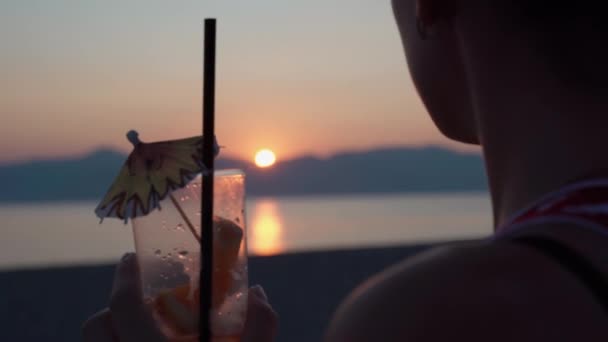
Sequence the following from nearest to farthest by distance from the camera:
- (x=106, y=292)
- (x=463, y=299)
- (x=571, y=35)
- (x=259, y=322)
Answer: (x=463, y=299) → (x=571, y=35) → (x=259, y=322) → (x=106, y=292)

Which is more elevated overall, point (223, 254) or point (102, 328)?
point (223, 254)

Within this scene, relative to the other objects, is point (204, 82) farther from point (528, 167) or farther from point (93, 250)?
point (93, 250)

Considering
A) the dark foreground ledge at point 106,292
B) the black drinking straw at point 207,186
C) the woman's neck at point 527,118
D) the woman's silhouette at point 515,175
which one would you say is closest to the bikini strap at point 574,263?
the woman's silhouette at point 515,175

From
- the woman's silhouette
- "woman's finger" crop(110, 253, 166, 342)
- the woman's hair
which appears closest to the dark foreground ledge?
"woman's finger" crop(110, 253, 166, 342)

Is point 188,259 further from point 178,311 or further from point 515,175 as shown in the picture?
point 515,175

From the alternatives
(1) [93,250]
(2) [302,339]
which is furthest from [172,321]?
(1) [93,250]

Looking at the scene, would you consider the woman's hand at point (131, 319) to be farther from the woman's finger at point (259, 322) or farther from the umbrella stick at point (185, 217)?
the umbrella stick at point (185, 217)

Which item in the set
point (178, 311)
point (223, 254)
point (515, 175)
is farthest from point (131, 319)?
point (515, 175)
